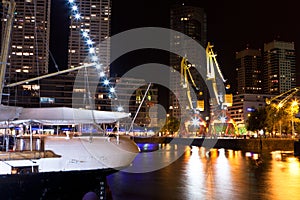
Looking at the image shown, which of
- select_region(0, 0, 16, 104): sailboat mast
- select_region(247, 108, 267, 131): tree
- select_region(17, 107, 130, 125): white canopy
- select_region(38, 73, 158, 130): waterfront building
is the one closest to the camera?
select_region(17, 107, 130, 125): white canopy

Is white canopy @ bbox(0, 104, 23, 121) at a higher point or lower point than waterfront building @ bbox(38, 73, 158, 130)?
lower

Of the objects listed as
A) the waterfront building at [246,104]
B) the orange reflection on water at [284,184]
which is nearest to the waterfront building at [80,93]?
the waterfront building at [246,104]

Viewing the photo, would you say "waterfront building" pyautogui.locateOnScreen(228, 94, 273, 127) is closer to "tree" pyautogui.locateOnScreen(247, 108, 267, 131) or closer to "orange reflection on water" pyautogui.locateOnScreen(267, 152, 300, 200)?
"tree" pyautogui.locateOnScreen(247, 108, 267, 131)

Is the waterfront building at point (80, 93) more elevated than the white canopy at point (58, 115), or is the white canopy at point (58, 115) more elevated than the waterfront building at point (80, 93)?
the waterfront building at point (80, 93)

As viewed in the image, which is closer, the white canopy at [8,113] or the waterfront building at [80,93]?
the white canopy at [8,113]

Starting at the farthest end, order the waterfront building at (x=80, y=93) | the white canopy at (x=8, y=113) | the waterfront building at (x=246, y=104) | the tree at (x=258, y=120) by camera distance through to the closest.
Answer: the waterfront building at (x=246, y=104)
the waterfront building at (x=80, y=93)
the tree at (x=258, y=120)
the white canopy at (x=8, y=113)

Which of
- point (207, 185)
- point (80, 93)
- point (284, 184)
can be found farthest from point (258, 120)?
point (80, 93)

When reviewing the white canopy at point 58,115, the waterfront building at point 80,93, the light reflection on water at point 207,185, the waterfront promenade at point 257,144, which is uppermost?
the waterfront building at point 80,93

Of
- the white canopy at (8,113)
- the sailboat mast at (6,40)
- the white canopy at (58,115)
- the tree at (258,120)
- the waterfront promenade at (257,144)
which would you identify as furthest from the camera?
the tree at (258,120)

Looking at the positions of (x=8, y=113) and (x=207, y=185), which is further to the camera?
(x=207, y=185)

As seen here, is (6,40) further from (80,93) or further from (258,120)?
(80,93)

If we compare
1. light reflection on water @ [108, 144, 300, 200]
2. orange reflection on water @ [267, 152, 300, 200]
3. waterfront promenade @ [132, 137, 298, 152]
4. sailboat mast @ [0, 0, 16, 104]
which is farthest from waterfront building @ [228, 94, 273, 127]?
sailboat mast @ [0, 0, 16, 104]

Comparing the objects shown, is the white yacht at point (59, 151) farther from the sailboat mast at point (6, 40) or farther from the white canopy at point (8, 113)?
the sailboat mast at point (6, 40)

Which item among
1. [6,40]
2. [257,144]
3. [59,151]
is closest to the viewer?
[59,151]
